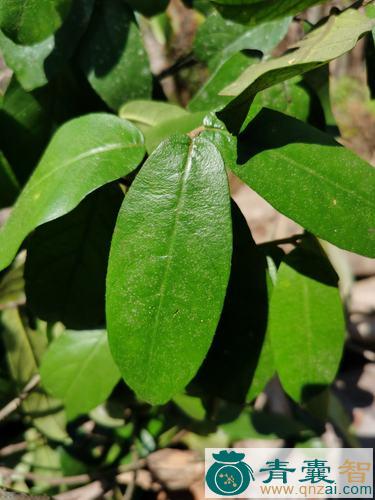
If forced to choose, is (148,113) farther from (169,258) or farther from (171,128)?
(169,258)

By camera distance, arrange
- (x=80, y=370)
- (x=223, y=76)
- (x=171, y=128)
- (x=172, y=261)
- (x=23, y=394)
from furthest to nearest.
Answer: (x=23, y=394), (x=80, y=370), (x=223, y=76), (x=171, y=128), (x=172, y=261)

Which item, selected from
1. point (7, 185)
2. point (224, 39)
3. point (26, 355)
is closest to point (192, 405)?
point (26, 355)

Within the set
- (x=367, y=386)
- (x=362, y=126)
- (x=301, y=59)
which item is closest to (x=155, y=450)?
(x=367, y=386)

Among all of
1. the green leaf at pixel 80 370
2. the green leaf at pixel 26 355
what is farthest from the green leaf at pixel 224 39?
the green leaf at pixel 26 355

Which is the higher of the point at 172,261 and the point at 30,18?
the point at 30,18

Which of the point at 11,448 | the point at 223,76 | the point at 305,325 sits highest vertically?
the point at 223,76
